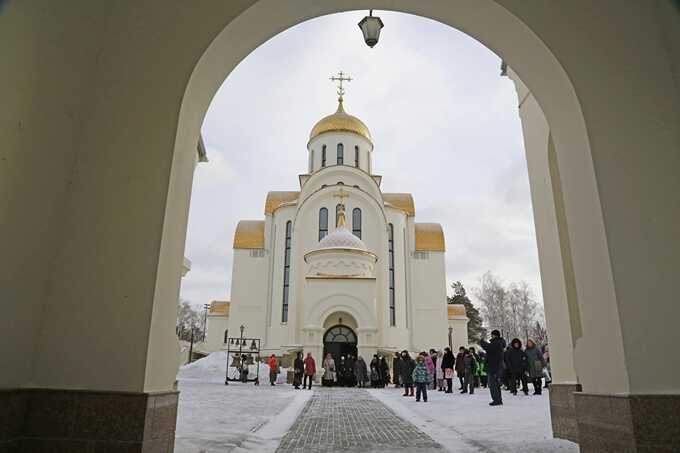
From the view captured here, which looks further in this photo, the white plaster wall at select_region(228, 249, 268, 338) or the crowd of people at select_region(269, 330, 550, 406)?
the white plaster wall at select_region(228, 249, 268, 338)

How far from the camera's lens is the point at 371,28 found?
5281 millimetres

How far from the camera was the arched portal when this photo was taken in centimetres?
2459

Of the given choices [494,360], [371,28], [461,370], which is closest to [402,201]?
[461,370]

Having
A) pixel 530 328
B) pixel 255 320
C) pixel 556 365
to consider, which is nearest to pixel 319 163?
pixel 255 320

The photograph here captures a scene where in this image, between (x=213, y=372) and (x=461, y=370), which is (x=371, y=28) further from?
(x=213, y=372)

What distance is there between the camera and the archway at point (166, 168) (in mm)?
3477

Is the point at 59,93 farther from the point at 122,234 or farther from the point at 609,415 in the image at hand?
the point at 609,415

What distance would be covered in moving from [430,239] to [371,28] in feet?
97.8

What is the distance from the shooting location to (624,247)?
3686 mm

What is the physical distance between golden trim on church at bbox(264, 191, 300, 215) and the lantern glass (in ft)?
96.8

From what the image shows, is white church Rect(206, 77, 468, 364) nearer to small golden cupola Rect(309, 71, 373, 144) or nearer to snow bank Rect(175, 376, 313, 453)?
small golden cupola Rect(309, 71, 373, 144)

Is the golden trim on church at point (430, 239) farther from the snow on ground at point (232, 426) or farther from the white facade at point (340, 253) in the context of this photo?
the snow on ground at point (232, 426)

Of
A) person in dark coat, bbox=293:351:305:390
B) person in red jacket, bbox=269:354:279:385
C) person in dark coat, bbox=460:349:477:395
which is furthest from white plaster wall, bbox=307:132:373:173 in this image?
person in dark coat, bbox=460:349:477:395

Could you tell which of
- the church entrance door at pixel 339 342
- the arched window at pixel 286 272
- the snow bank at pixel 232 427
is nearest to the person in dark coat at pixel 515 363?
the snow bank at pixel 232 427
